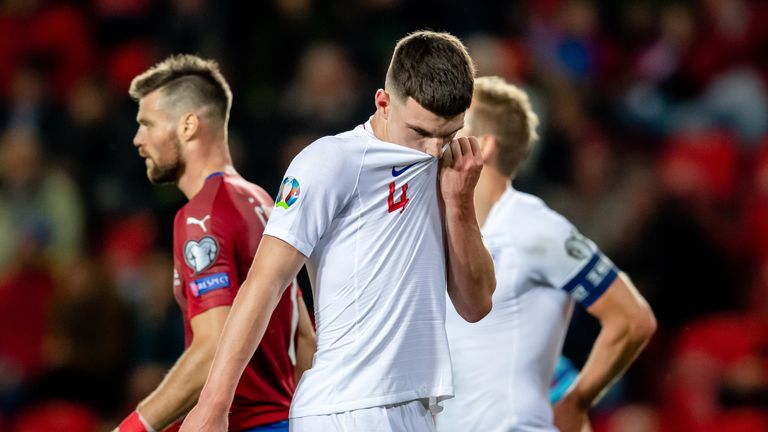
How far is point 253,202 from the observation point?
4.00 meters

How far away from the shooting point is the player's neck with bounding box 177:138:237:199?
13.7 feet

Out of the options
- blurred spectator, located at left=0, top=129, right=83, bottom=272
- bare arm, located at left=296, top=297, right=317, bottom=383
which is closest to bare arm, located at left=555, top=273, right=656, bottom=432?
bare arm, located at left=296, top=297, right=317, bottom=383

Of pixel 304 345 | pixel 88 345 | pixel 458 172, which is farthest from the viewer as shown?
pixel 88 345

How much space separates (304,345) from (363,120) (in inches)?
159

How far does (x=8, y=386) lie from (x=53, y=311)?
2.52ft

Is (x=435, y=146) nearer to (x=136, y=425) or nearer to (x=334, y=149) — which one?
(x=334, y=149)

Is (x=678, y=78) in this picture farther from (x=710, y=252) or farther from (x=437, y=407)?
(x=437, y=407)

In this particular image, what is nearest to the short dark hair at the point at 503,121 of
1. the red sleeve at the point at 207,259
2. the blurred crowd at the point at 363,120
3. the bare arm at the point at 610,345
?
the bare arm at the point at 610,345

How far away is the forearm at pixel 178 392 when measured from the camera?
3660 millimetres

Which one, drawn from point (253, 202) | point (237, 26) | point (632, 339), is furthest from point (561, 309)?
point (237, 26)

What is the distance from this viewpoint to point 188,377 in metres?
3.67

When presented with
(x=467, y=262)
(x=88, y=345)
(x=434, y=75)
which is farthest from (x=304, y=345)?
(x=88, y=345)

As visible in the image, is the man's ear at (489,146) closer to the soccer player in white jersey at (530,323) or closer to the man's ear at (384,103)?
the soccer player in white jersey at (530,323)

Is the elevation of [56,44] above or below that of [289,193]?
above
